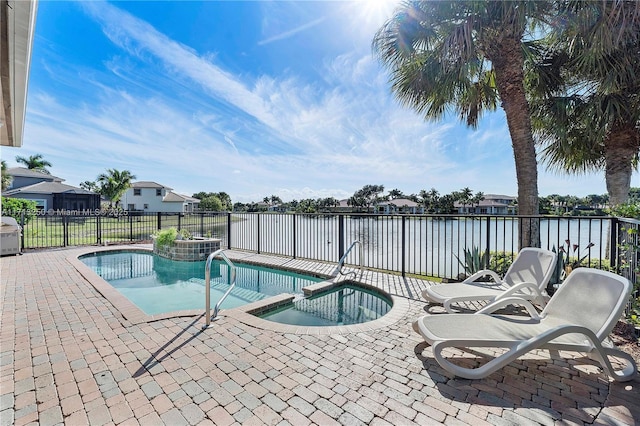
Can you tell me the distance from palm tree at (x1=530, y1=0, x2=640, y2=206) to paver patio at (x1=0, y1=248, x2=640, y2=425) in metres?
5.26

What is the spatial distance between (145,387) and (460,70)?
21.1 ft

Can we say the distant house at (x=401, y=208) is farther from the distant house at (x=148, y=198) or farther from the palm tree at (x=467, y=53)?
the palm tree at (x=467, y=53)

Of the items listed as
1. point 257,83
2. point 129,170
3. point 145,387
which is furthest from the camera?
point 129,170

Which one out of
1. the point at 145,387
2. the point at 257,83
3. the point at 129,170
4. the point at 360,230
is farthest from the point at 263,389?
the point at 129,170

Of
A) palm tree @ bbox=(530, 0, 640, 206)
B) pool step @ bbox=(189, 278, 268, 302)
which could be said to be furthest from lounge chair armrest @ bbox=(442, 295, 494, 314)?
palm tree @ bbox=(530, 0, 640, 206)

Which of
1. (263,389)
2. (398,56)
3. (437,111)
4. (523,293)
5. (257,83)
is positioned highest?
(257,83)

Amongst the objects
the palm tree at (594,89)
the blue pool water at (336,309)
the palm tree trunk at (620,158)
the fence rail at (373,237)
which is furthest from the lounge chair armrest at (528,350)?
the palm tree trunk at (620,158)

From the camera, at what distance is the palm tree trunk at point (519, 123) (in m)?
5.31

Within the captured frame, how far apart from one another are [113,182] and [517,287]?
39146mm

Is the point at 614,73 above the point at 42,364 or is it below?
above

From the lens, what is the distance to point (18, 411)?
5.89ft

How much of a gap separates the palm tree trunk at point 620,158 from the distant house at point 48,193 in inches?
1357

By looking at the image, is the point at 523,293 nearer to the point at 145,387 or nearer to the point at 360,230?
the point at 360,230

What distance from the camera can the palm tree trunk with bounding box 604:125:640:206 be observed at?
19.7 ft
